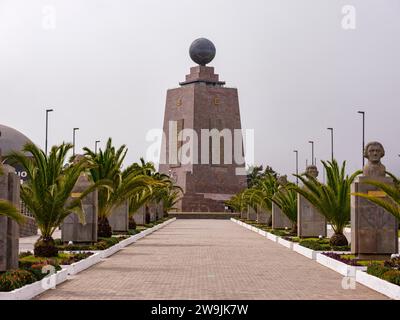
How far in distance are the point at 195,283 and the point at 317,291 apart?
248 centimetres

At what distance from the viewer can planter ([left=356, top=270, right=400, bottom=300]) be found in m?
12.9

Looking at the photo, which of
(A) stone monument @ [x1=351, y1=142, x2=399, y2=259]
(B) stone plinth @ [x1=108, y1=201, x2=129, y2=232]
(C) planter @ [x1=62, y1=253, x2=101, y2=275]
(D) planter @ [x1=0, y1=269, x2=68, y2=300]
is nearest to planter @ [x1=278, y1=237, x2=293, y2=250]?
(A) stone monument @ [x1=351, y1=142, x2=399, y2=259]

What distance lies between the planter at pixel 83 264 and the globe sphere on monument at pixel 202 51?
68.0 metres

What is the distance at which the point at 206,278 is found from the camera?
15.8m

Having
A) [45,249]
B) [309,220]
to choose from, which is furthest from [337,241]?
[45,249]

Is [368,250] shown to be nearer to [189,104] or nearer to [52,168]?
[52,168]

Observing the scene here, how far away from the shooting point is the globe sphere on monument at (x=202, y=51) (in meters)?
87.0

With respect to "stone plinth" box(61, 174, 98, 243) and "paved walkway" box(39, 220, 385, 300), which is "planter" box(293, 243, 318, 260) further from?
"stone plinth" box(61, 174, 98, 243)

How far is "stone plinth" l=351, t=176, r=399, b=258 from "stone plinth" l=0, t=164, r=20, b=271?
8962mm

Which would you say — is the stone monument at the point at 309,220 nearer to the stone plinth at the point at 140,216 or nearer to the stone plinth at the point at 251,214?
the stone plinth at the point at 140,216

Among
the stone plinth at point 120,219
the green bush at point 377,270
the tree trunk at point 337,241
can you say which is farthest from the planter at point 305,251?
the stone plinth at point 120,219

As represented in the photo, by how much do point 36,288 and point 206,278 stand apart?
3999 millimetres

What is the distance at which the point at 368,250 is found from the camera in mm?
19406
